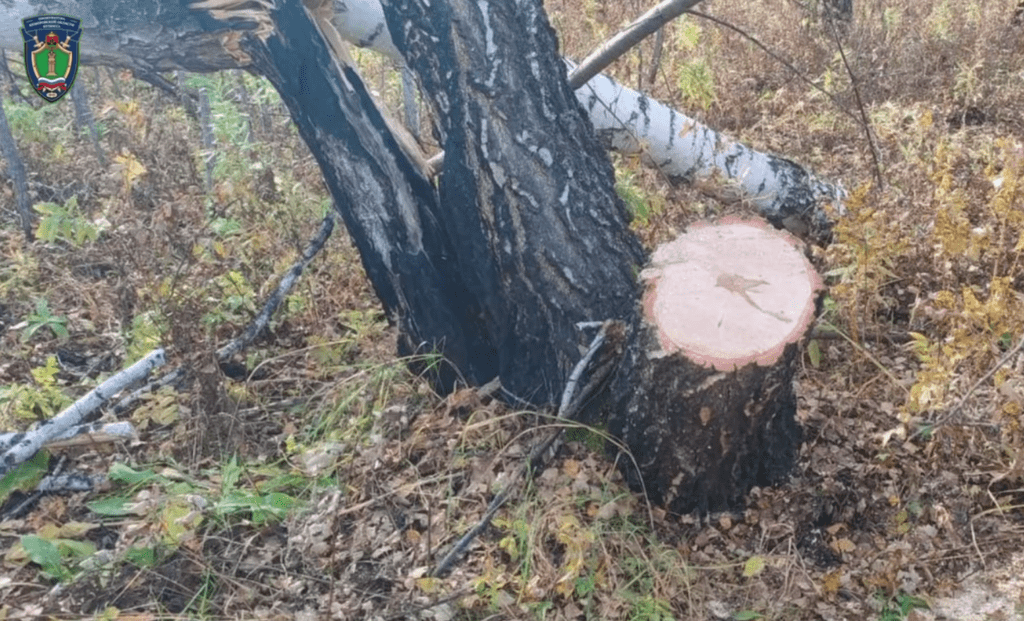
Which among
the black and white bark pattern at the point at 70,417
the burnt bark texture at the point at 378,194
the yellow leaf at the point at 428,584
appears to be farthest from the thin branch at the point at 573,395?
the black and white bark pattern at the point at 70,417

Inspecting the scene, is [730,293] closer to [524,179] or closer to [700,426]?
[700,426]

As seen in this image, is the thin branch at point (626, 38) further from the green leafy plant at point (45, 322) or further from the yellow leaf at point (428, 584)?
the green leafy plant at point (45, 322)

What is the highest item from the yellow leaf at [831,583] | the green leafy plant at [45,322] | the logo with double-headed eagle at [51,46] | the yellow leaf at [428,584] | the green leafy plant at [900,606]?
the logo with double-headed eagle at [51,46]

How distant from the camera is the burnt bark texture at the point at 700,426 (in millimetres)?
2537

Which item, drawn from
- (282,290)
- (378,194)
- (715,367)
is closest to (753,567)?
(715,367)

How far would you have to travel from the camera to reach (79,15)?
3.18m

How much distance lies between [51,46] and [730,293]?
8.77 feet

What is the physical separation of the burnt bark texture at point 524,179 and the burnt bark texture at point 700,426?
1.24 ft

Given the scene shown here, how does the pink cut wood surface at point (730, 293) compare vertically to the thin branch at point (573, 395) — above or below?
above

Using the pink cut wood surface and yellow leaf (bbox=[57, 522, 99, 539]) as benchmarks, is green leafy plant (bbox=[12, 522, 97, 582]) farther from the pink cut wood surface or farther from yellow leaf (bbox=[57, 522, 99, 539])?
the pink cut wood surface

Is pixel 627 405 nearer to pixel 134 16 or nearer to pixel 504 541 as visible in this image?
pixel 504 541

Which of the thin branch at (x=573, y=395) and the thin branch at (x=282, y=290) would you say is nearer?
the thin branch at (x=573, y=395)

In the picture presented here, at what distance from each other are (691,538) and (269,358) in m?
1.95

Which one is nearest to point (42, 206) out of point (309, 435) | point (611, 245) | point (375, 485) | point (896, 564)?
point (309, 435)
